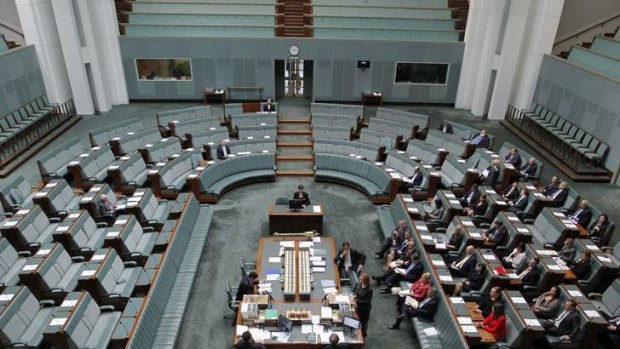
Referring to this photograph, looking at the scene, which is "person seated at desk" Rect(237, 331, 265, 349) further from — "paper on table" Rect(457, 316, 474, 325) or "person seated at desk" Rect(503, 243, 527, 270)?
"person seated at desk" Rect(503, 243, 527, 270)

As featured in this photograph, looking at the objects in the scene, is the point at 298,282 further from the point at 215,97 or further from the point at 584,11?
the point at 584,11

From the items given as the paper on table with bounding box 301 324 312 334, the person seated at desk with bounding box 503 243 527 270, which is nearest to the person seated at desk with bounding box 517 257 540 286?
the person seated at desk with bounding box 503 243 527 270

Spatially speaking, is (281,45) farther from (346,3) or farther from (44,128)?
(44,128)

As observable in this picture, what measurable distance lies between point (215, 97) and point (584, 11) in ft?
61.5

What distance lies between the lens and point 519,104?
19.6 metres

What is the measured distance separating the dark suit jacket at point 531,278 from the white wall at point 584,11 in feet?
58.3

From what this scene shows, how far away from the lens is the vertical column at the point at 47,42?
1738cm

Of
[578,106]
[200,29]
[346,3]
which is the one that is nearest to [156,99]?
[200,29]

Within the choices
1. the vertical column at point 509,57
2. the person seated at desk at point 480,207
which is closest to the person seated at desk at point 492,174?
the person seated at desk at point 480,207

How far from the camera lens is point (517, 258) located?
9.70 meters

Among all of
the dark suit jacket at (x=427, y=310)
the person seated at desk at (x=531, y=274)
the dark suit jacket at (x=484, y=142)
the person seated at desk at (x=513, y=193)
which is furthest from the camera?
the dark suit jacket at (x=484, y=142)

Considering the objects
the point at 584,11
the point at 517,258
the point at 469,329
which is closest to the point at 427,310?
the point at 469,329

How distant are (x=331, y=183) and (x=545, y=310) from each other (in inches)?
306

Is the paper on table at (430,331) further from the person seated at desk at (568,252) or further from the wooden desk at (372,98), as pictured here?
the wooden desk at (372,98)
